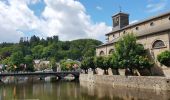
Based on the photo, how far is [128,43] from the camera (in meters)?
59.5

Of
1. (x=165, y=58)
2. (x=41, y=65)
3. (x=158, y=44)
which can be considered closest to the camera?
(x=165, y=58)

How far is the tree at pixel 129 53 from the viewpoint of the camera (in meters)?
56.3

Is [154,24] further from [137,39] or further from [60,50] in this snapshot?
[60,50]

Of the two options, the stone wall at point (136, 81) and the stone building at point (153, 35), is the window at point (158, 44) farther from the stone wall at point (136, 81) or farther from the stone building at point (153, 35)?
the stone wall at point (136, 81)

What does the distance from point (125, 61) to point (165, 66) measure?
25.8 feet

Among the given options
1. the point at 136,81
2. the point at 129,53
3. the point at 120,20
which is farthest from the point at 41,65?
the point at 136,81

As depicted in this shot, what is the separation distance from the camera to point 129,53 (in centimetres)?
5797

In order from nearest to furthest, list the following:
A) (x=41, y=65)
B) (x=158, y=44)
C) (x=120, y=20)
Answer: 1. (x=158, y=44)
2. (x=120, y=20)
3. (x=41, y=65)

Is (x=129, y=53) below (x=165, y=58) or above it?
above

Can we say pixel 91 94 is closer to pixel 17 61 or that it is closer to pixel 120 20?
pixel 120 20

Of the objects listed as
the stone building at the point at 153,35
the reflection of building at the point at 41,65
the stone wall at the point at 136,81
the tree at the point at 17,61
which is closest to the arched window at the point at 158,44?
the stone building at the point at 153,35

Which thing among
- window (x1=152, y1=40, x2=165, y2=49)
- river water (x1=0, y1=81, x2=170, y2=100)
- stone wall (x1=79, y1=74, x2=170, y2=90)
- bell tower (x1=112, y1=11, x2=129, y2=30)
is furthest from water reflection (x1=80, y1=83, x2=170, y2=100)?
bell tower (x1=112, y1=11, x2=129, y2=30)

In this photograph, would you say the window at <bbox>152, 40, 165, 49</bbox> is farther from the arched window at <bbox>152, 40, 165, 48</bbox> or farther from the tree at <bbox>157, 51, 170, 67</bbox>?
the tree at <bbox>157, 51, 170, 67</bbox>

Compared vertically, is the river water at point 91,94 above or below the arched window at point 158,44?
below
